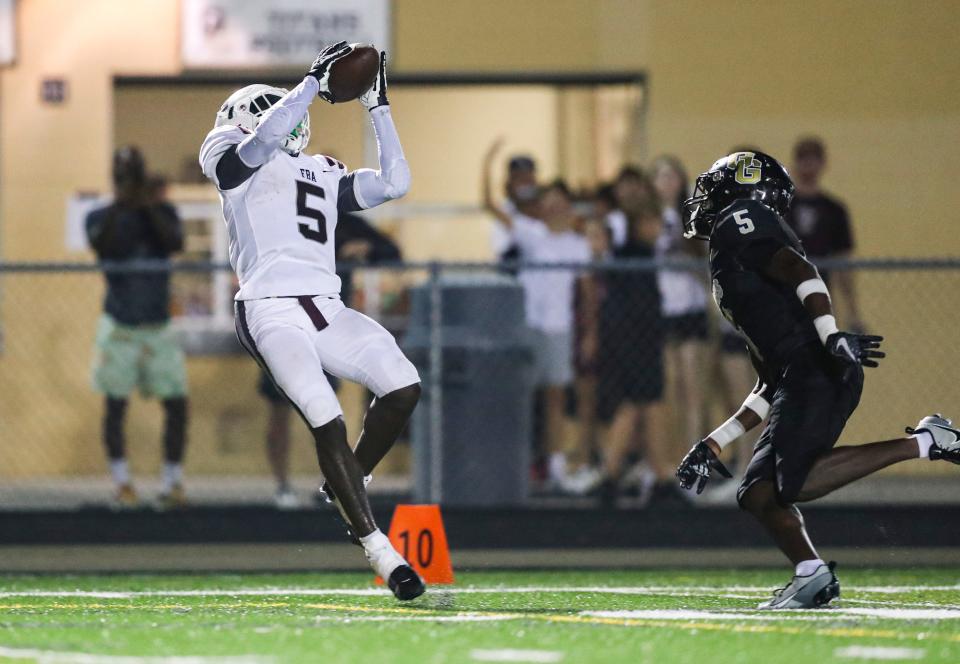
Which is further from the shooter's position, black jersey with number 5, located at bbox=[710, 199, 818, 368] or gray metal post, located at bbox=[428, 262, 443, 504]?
gray metal post, located at bbox=[428, 262, 443, 504]

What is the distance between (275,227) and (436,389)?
152 inches

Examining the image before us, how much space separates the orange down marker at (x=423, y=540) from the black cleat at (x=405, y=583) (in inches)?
57.3

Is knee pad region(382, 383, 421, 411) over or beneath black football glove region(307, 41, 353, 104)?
beneath

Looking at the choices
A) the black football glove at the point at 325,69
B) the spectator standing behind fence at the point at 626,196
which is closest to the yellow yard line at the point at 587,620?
the black football glove at the point at 325,69

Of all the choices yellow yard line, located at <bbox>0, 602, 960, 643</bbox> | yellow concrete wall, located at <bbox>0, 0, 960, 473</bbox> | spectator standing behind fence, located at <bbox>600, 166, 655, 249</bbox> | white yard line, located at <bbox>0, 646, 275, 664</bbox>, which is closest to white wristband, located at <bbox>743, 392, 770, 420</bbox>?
yellow yard line, located at <bbox>0, 602, 960, 643</bbox>

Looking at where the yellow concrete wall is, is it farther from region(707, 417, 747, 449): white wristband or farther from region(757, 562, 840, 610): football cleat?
region(757, 562, 840, 610): football cleat

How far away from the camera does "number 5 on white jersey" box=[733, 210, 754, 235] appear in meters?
7.05

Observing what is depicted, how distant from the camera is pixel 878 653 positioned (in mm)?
5617

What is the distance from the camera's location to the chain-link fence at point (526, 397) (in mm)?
11320

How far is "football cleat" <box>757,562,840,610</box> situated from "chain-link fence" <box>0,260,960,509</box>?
4166mm

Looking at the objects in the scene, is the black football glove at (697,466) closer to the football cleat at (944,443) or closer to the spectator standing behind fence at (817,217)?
the football cleat at (944,443)

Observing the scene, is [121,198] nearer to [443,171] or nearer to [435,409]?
[435,409]

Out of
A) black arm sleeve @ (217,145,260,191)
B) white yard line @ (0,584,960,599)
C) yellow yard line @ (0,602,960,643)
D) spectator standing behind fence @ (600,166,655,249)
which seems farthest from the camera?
spectator standing behind fence @ (600,166,655,249)

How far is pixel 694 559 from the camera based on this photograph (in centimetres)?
1041
